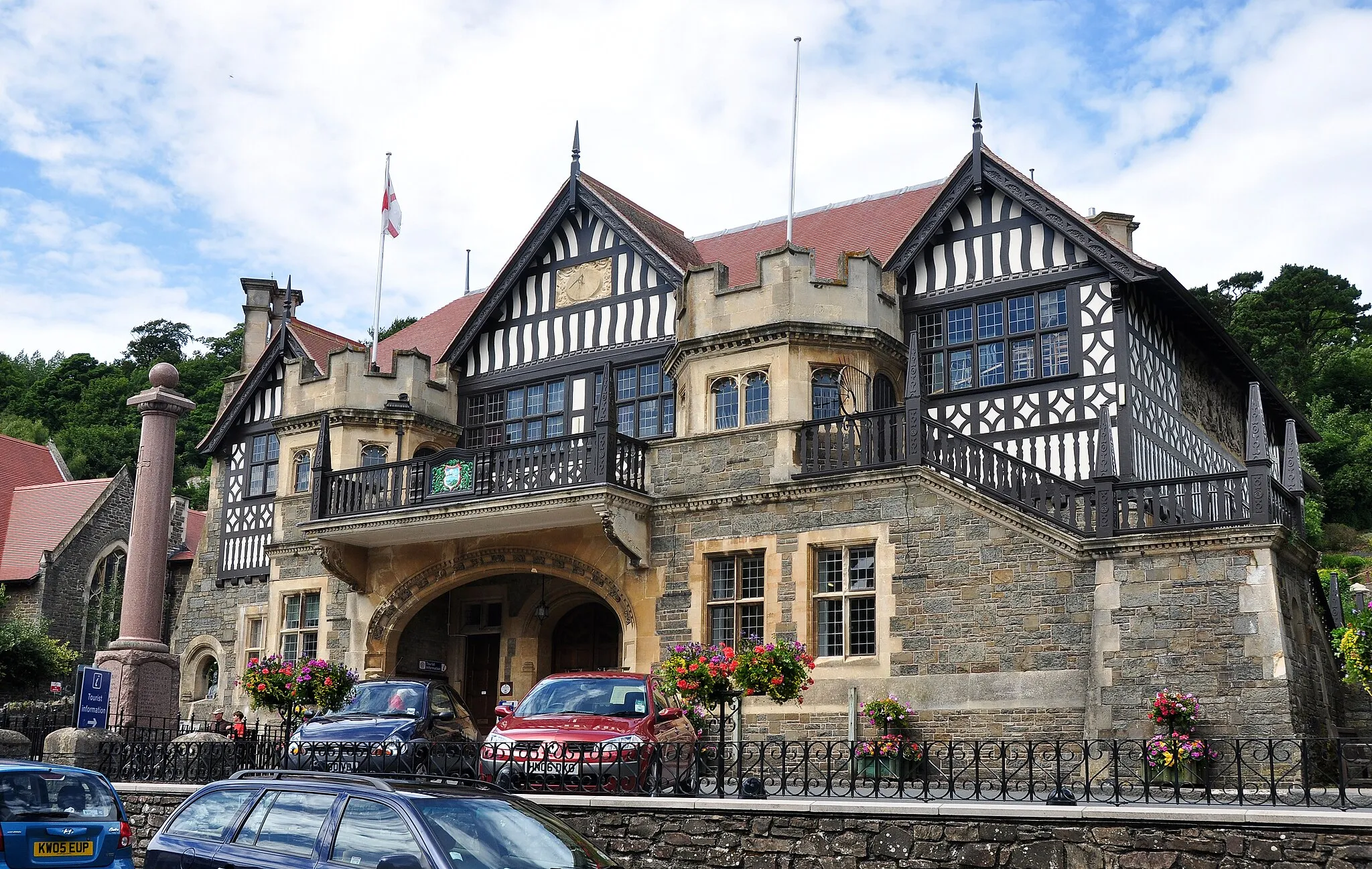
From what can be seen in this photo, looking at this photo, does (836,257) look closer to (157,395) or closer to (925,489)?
(925,489)

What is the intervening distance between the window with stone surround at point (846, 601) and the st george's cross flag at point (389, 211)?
41.9 feet

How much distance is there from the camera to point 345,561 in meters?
24.6

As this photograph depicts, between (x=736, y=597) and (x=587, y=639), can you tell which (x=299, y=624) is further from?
(x=736, y=597)

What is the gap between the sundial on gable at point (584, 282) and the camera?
26.0 meters

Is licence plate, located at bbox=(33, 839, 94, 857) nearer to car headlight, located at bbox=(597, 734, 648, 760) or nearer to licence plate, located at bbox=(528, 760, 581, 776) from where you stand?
licence plate, located at bbox=(528, 760, 581, 776)

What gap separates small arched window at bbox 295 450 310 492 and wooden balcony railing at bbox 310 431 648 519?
329 centimetres

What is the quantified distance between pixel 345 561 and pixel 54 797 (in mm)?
12796

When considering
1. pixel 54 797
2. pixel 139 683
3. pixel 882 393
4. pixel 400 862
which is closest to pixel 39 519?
pixel 139 683

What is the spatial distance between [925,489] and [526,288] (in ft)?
35.1

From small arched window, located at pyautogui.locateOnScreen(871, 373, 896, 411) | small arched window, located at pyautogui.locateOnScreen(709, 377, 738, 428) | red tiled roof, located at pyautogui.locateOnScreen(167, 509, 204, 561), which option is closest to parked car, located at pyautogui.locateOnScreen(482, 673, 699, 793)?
small arched window, located at pyautogui.locateOnScreen(709, 377, 738, 428)

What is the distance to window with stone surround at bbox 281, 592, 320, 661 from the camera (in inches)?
1053

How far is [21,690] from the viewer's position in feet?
122

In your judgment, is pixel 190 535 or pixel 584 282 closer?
pixel 584 282

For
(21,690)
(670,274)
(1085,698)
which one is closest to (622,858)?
(1085,698)
